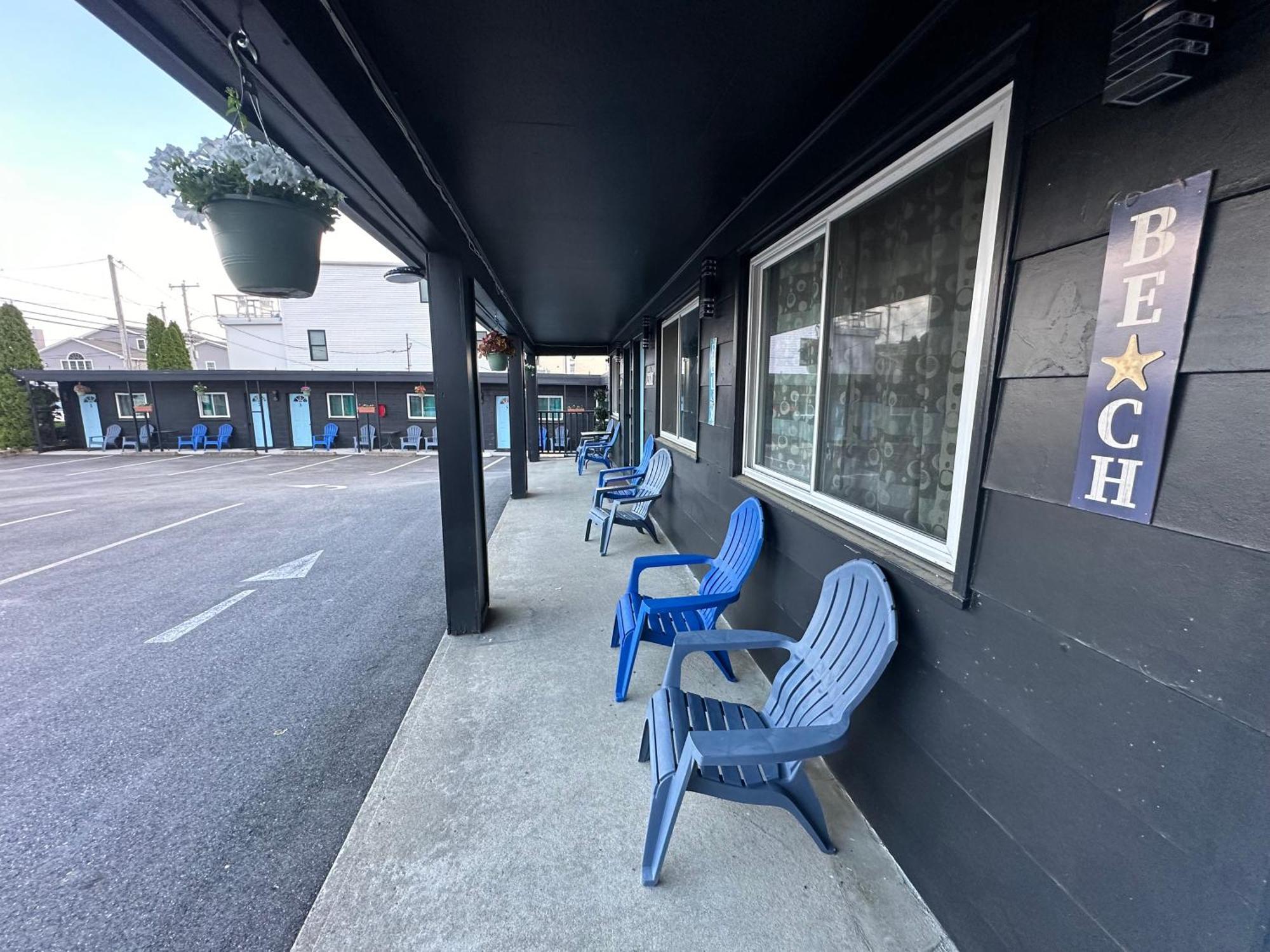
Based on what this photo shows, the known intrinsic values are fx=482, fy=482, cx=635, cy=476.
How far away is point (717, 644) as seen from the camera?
1721mm

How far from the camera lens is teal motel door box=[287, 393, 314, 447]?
13.2 metres

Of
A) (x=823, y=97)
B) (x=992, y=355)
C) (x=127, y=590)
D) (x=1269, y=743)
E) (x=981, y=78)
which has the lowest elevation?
(x=127, y=590)

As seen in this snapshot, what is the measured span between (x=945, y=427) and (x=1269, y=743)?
2.90 ft

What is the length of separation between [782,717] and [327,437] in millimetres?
14746

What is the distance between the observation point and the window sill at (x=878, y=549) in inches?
49.0

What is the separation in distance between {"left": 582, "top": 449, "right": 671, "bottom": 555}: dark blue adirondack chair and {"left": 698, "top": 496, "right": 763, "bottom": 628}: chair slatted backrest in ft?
5.58

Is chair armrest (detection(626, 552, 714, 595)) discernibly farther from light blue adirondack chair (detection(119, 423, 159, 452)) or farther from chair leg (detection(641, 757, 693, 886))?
light blue adirondack chair (detection(119, 423, 159, 452))

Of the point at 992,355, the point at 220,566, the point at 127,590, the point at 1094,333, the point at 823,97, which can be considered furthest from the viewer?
the point at 220,566

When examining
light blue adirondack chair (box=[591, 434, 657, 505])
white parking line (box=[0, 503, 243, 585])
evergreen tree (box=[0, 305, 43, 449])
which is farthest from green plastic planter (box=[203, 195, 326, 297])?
evergreen tree (box=[0, 305, 43, 449])

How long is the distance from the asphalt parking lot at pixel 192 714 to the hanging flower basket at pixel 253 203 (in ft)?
5.85

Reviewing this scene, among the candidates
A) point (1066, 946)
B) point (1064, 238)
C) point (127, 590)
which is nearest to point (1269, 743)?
point (1066, 946)

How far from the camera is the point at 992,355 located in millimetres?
1082

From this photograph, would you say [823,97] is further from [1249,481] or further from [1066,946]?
[1066,946]

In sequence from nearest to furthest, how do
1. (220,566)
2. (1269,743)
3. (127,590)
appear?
1. (1269,743)
2. (127,590)
3. (220,566)
